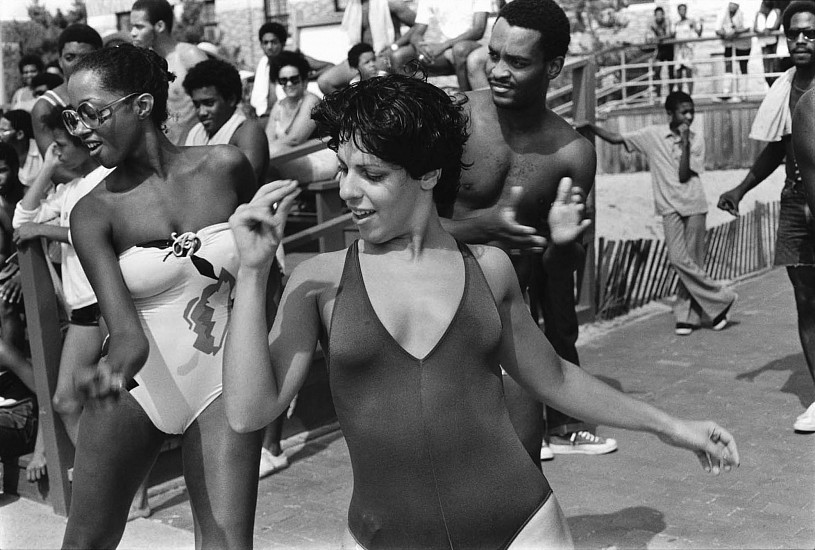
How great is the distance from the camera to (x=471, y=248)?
2.63 m

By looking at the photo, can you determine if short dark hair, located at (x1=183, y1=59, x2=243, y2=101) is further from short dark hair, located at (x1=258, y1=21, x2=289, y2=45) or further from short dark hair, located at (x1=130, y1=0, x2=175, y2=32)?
short dark hair, located at (x1=258, y1=21, x2=289, y2=45)

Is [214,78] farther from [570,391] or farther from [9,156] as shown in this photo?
[570,391]

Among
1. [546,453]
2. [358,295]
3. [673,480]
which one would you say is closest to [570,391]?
[358,295]

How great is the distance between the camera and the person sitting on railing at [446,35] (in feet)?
26.7

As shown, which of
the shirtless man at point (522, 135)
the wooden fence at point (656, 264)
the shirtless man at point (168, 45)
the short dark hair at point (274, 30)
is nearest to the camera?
the shirtless man at point (522, 135)

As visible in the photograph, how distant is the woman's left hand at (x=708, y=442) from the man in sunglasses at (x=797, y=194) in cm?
356

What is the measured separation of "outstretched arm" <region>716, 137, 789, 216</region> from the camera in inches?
256

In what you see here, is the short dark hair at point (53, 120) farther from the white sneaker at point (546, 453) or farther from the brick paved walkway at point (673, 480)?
the white sneaker at point (546, 453)

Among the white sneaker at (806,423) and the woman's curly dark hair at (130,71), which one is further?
the white sneaker at (806,423)

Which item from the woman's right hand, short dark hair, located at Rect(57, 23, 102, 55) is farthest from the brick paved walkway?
short dark hair, located at Rect(57, 23, 102, 55)

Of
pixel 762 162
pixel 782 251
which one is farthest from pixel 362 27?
pixel 782 251

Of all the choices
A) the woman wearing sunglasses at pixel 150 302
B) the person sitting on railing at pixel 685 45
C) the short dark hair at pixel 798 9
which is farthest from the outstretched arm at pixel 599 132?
the person sitting on railing at pixel 685 45

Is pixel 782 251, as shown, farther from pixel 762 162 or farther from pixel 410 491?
pixel 410 491

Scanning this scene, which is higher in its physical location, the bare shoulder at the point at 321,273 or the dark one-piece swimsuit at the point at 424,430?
the bare shoulder at the point at 321,273
